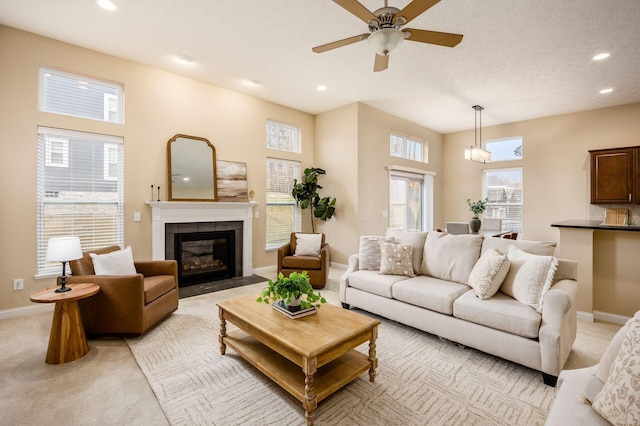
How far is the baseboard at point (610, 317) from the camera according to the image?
124 inches

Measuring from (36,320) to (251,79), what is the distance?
4.25 meters

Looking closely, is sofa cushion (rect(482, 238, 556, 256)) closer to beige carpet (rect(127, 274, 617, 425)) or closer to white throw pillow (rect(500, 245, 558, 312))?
white throw pillow (rect(500, 245, 558, 312))

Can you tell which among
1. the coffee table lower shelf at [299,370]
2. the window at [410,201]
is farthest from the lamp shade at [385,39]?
the window at [410,201]

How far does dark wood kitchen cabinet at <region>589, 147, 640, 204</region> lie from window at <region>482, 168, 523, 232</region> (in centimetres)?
132

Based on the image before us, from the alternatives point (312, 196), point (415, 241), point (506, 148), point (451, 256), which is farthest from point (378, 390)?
point (506, 148)

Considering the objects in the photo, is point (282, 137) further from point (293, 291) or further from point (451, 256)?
point (293, 291)

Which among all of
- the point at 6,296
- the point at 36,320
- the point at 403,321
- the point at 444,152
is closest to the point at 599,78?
the point at 444,152

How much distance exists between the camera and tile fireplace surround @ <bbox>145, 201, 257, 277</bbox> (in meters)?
4.27

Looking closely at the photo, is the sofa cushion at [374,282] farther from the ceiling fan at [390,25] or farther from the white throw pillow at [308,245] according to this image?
the ceiling fan at [390,25]

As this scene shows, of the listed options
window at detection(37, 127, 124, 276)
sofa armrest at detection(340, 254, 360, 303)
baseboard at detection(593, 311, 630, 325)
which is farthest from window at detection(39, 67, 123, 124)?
baseboard at detection(593, 311, 630, 325)

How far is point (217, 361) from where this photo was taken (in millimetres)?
2412

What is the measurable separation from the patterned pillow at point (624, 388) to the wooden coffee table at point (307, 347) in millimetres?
1222

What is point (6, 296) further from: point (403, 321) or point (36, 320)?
point (403, 321)

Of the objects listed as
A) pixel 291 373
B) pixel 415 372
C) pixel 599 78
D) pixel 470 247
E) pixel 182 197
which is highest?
pixel 599 78
